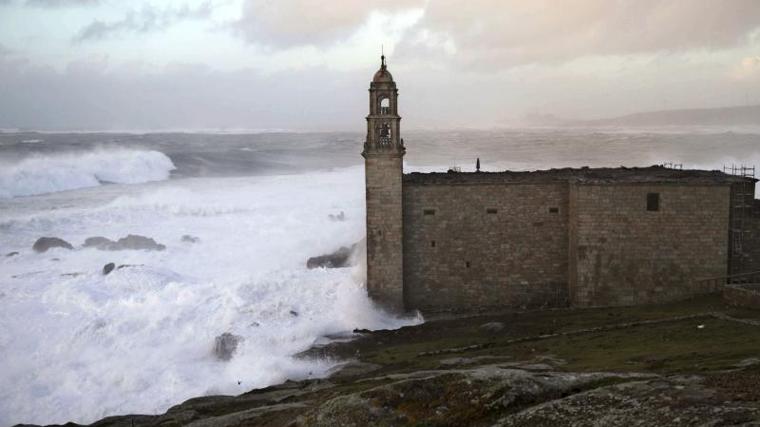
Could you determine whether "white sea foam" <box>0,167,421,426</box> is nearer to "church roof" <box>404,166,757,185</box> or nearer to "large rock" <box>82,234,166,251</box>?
"large rock" <box>82,234,166,251</box>

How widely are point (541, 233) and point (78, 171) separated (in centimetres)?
6039

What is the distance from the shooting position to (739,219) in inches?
963

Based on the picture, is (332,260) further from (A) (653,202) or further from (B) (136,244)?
(A) (653,202)

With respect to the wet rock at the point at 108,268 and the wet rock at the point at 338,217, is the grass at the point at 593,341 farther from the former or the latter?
the wet rock at the point at 338,217

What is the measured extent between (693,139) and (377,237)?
10551 centimetres

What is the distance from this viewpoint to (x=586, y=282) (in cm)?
2495

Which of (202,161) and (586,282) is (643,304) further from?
(202,161)

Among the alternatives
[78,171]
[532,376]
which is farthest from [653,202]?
[78,171]

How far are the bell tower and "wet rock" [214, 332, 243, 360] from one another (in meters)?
5.19

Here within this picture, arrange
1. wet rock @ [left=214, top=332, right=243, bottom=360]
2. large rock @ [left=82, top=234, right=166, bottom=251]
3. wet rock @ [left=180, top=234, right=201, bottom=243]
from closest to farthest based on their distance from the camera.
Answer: wet rock @ [left=214, top=332, right=243, bottom=360], large rock @ [left=82, top=234, right=166, bottom=251], wet rock @ [left=180, top=234, right=201, bottom=243]

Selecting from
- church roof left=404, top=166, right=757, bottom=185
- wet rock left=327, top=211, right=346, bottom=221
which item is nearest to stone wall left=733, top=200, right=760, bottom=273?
church roof left=404, top=166, right=757, bottom=185

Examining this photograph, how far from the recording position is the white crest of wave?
6506 cm

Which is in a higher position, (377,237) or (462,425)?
(377,237)

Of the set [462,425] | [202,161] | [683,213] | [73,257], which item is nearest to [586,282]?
[683,213]
